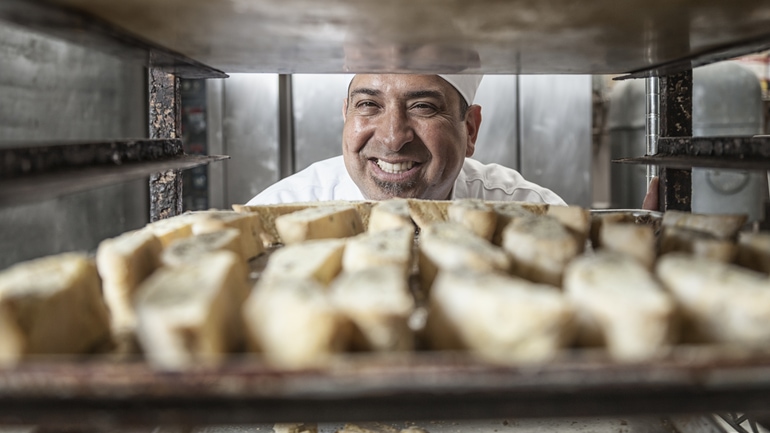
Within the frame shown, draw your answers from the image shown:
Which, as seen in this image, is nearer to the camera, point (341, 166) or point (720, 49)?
point (720, 49)

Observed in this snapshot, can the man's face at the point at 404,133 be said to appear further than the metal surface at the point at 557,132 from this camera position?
No

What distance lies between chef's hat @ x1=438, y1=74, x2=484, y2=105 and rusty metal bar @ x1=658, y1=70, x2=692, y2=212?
0.98m

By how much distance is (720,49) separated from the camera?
144cm

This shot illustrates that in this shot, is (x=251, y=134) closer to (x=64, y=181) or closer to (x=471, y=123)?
(x=471, y=123)

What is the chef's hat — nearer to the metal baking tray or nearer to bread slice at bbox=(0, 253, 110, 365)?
bread slice at bbox=(0, 253, 110, 365)

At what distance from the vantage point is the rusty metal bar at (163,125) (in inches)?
70.6

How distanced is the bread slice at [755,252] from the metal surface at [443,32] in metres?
0.40

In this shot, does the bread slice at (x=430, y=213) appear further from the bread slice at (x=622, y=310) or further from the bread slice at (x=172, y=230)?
the bread slice at (x=622, y=310)

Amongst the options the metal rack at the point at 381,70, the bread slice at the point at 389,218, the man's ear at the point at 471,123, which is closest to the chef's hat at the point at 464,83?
the man's ear at the point at 471,123

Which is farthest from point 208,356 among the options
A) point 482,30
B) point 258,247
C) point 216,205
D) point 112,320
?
point 216,205

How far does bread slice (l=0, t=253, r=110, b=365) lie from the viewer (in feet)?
2.36

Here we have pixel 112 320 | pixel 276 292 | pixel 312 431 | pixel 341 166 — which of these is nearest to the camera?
pixel 276 292

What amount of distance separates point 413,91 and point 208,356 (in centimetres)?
200

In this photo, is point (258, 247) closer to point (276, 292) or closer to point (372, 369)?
point (276, 292)
